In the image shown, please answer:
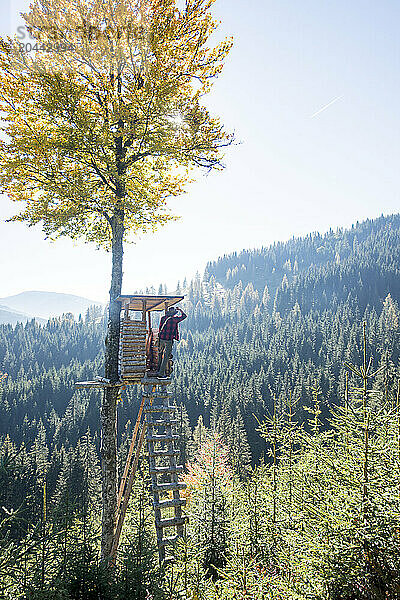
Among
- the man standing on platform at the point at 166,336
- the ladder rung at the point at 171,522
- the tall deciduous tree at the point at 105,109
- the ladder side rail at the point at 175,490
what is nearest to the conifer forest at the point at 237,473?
the ladder side rail at the point at 175,490

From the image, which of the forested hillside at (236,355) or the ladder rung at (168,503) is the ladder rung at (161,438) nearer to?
the ladder rung at (168,503)

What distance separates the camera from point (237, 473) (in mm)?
30812

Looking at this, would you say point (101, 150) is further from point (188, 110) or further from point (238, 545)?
point (238, 545)

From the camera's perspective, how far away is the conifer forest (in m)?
3.51

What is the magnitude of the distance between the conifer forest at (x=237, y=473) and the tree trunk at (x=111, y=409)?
1.05 feet

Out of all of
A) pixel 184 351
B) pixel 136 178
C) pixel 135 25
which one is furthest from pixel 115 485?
pixel 184 351

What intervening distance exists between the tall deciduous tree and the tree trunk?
0.03 meters

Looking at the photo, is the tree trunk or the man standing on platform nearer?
the tree trunk

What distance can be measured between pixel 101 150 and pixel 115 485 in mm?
7361

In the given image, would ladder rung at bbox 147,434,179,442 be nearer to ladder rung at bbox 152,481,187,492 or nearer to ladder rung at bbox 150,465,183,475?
ladder rung at bbox 150,465,183,475

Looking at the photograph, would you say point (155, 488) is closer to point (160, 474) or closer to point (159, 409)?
point (160, 474)

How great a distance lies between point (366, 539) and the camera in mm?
3346

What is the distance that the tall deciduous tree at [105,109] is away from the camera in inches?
289

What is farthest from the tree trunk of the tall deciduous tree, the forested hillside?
the forested hillside
